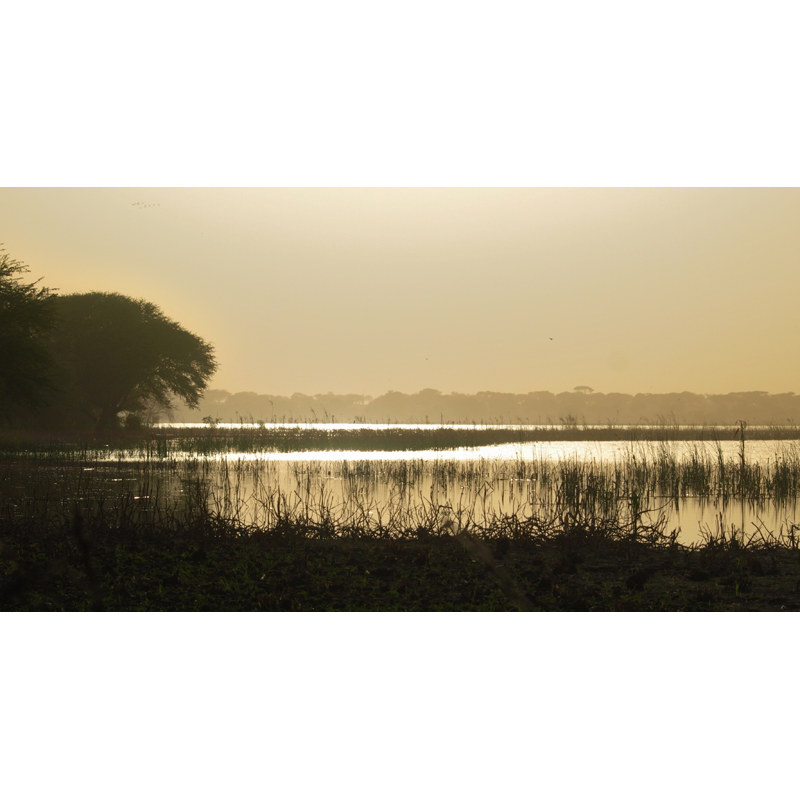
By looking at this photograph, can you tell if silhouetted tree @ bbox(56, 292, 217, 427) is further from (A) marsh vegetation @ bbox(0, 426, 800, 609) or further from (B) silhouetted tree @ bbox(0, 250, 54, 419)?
(A) marsh vegetation @ bbox(0, 426, 800, 609)

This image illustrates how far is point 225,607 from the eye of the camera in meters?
5.17

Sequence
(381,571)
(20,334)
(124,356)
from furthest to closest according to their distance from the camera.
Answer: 1. (124,356)
2. (20,334)
3. (381,571)

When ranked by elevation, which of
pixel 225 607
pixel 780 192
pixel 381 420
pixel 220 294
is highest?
pixel 780 192

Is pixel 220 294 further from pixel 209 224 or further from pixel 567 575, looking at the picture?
pixel 567 575

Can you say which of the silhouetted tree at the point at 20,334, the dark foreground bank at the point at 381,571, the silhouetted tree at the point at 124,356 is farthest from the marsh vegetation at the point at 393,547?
the silhouetted tree at the point at 124,356

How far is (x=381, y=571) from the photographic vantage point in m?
5.88

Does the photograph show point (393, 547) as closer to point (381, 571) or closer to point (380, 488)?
point (381, 571)

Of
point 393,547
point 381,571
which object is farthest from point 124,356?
point 381,571

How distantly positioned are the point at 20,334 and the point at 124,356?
18.9 ft

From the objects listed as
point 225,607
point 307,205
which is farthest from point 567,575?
point 307,205

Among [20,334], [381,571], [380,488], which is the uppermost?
[20,334]

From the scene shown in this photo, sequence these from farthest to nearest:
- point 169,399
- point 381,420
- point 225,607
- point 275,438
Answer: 1. point 275,438
2. point 169,399
3. point 381,420
4. point 225,607

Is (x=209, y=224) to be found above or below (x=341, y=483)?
above

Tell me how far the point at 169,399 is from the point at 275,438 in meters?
3.93
